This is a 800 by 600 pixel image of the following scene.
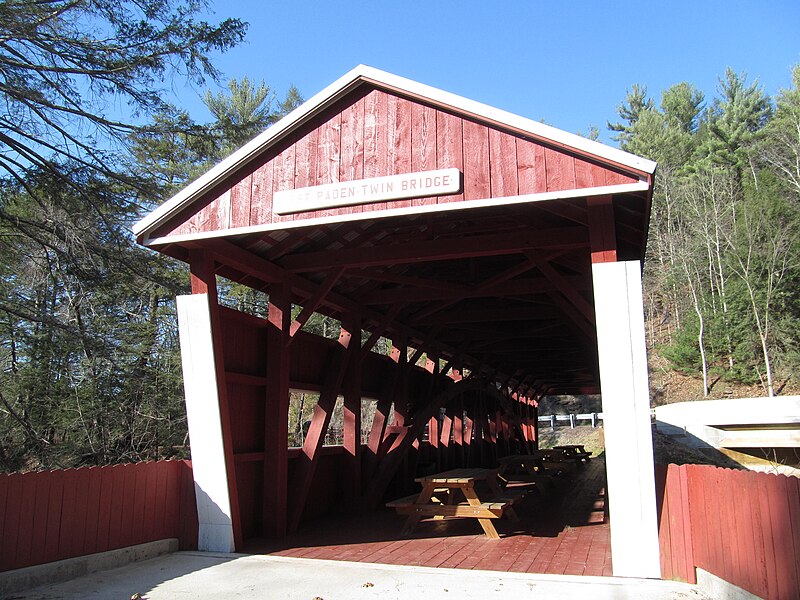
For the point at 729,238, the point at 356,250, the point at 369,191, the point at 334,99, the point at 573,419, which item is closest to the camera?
the point at 369,191

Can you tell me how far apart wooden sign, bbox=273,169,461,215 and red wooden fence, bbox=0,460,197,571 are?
9.79 ft

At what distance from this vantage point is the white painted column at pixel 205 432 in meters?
6.77

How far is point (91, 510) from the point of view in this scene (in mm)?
5953

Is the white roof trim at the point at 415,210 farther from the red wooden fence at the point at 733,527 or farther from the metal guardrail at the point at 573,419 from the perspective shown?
the metal guardrail at the point at 573,419

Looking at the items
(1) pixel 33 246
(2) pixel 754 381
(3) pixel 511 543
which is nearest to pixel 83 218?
→ (1) pixel 33 246

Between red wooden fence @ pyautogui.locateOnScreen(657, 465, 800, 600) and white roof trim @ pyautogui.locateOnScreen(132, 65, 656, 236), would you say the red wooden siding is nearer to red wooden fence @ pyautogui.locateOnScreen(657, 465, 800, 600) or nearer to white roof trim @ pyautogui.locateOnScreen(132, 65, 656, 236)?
white roof trim @ pyautogui.locateOnScreen(132, 65, 656, 236)

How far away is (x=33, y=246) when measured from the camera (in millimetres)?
10766

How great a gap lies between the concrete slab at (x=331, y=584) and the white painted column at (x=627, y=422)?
29cm

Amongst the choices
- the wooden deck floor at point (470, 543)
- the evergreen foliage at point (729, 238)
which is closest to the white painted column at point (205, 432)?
the wooden deck floor at point (470, 543)

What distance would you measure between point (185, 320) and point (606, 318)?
419 centimetres

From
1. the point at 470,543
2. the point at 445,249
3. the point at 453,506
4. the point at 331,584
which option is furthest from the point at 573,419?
the point at 331,584

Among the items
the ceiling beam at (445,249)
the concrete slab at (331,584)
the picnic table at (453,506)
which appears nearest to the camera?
the concrete slab at (331,584)

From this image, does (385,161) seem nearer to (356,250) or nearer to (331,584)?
(356,250)

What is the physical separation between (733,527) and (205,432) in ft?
15.9
